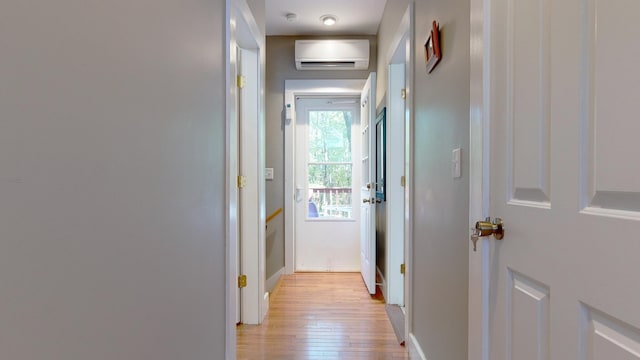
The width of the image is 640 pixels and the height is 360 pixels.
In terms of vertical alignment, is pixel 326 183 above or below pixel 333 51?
below

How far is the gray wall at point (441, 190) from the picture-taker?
4.21 ft

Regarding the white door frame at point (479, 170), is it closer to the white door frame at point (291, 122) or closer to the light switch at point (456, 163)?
the light switch at point (456, 163)

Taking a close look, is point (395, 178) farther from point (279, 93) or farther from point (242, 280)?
point (279, 93)

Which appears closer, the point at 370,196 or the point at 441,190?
the point at 441,190

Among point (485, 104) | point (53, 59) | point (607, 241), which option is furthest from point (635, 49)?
point (53, 59)

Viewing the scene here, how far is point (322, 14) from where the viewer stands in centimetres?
331

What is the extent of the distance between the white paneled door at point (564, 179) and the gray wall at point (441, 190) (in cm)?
27

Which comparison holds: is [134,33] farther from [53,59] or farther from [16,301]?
[16,301]

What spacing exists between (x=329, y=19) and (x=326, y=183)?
1.77 meters

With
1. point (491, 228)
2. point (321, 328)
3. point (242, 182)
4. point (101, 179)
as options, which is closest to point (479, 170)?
point (491, 228)

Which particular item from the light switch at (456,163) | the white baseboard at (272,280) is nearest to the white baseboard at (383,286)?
the white baseboard at (272,280)

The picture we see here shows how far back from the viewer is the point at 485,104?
1032mm

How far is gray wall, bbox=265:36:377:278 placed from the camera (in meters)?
3.80

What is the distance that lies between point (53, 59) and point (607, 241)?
1053 mm
